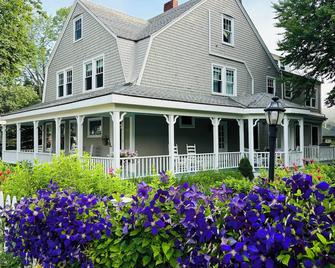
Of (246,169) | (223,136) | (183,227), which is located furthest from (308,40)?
(183,227)

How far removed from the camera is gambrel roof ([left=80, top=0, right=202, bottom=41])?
15.4 m

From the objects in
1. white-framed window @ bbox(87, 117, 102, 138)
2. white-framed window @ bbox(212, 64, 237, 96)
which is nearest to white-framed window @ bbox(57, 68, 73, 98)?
white-framed window @ bbox(87, 117, 102, 138)

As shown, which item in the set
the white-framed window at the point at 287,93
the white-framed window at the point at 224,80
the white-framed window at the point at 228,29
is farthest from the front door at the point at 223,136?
the white-framed window at the point at 287,93

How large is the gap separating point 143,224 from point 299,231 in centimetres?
112

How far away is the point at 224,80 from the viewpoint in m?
18.1

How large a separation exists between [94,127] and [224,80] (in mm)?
8022

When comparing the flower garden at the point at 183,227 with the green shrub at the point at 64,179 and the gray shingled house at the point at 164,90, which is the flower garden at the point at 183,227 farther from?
the gray shingled house at the point at 164,90

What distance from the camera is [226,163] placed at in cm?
1497

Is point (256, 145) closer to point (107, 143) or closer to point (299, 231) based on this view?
point (107, 143)

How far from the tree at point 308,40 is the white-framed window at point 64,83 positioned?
44.7ft

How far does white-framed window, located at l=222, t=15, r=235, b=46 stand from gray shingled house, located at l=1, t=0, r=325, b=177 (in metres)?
0.06

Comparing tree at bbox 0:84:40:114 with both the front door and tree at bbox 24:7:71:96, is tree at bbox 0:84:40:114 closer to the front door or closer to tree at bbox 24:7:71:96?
tree at bbox 24:7:71:96

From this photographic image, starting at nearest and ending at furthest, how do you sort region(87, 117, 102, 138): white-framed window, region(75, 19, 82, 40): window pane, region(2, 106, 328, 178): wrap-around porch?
region(2, 106, 328, 178): wrap-around porch, region(87, 117, 102, 138): white-framed window, region(75, 19, 82, 40): window pane

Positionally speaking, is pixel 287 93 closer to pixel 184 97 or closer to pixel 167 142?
pixel 167 142
